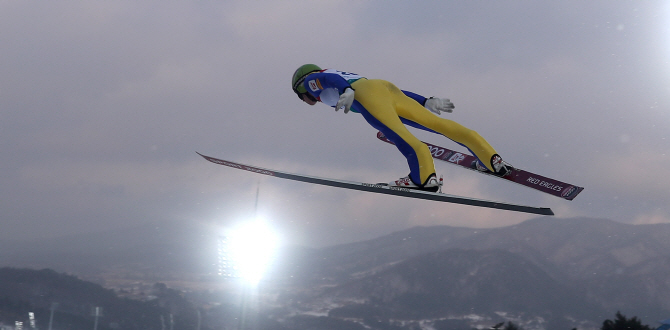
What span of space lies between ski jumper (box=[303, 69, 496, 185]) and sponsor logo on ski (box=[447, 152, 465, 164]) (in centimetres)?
167

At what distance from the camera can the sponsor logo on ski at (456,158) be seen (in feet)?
32.8

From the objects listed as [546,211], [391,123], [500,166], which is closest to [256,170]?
[391,123]

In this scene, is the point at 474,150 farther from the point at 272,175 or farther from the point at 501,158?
the point at 272,175

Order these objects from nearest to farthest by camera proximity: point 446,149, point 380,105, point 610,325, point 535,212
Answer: point 535,212
point 380,105
point 446,149
point 610,325

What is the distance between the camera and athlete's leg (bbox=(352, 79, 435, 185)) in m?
7.43

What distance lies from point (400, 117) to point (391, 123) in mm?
750

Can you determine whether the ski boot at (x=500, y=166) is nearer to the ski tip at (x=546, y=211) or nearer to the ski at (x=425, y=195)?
the ski at (x=425, y=195)

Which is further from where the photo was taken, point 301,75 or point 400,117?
point 301,75

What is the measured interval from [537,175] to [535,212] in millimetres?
1306

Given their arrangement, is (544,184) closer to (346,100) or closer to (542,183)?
(542,183)

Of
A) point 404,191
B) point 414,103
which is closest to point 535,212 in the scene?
point 404,191

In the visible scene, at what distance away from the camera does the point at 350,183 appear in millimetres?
8086

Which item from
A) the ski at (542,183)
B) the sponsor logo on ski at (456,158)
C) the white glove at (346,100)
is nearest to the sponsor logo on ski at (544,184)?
the ski at (542,183)

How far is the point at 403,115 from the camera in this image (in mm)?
8281
